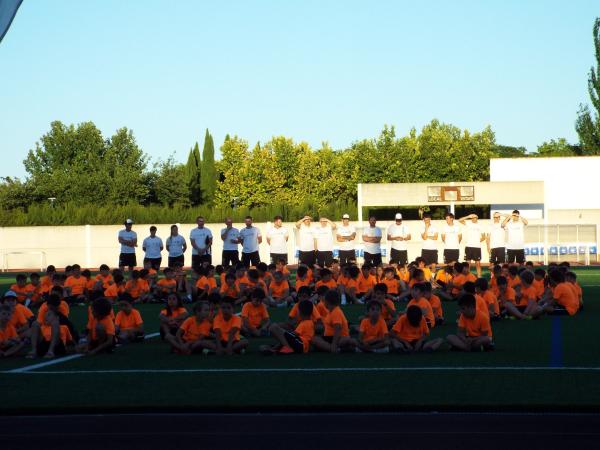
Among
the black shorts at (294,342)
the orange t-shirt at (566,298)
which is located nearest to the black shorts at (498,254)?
the orange t-shirt at (566,298)

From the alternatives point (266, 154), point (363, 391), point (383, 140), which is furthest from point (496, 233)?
point (266, 154)

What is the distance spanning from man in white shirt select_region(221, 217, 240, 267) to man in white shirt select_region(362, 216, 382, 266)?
3.25 m

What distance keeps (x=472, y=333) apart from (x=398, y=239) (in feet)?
40.3

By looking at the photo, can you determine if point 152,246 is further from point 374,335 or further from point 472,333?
point 472,333

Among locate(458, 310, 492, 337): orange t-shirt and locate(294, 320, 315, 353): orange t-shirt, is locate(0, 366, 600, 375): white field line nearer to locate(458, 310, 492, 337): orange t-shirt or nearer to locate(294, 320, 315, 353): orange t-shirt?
locate(294, 320, 315, 353): orange t-shirt

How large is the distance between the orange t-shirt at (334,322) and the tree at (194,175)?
78483mm

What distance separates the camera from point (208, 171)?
94.2 m

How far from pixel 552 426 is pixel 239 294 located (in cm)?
1302

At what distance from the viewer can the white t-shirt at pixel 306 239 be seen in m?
26.1

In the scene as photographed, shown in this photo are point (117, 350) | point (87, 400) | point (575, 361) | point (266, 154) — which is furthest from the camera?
point (266, 154)

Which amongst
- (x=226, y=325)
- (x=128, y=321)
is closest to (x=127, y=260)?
(x=128, y=321)

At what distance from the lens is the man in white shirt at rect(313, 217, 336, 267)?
26.2m

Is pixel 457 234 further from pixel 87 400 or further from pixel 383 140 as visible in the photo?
pixel 383 140

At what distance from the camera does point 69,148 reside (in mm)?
82688
